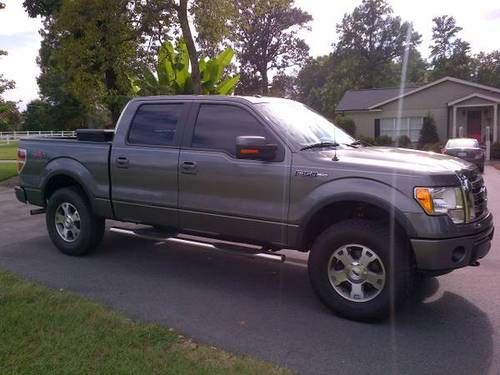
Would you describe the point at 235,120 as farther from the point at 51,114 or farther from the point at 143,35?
the point at 51,114

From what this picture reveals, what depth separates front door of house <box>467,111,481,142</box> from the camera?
32594mm

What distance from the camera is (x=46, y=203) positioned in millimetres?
7262

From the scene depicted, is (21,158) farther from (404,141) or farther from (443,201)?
(404,141)

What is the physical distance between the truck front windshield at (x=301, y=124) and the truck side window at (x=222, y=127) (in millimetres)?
190

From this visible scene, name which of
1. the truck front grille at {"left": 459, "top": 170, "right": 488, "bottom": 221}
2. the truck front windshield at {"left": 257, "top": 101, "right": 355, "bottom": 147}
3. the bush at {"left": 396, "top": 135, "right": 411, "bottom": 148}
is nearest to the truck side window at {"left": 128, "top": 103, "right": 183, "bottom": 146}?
the truck front windshield at {"left": 257, "top": 101, "right": 355, "bottom": 147}

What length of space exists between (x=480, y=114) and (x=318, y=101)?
3164cm

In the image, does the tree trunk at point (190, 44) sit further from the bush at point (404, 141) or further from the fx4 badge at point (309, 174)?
the bush at point (404, 141)

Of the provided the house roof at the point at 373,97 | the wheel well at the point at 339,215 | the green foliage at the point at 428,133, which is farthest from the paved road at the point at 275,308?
the house roof at the point at 373,97

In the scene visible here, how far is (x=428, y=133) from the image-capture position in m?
31.7

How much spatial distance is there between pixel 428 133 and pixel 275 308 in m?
28.8

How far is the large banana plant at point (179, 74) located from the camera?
16.9 m

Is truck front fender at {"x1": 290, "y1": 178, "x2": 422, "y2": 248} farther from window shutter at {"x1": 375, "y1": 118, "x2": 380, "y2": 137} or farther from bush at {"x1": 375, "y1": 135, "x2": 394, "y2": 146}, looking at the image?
window shutter at {"x1": 375, "y1": 118, "x2": 380, "y2": 137}

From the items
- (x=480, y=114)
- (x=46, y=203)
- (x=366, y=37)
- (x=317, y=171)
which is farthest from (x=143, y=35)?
(x=366, y=37)

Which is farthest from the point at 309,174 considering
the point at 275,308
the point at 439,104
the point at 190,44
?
the point at 439,104
